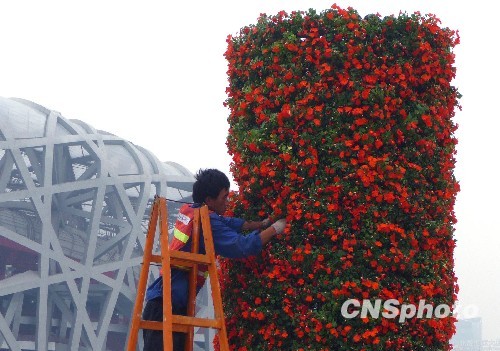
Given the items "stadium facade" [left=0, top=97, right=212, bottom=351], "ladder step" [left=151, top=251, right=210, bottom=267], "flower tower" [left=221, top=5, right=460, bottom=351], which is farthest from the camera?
"stadium facade" [left=0, top=97, right=212, bottom=351]

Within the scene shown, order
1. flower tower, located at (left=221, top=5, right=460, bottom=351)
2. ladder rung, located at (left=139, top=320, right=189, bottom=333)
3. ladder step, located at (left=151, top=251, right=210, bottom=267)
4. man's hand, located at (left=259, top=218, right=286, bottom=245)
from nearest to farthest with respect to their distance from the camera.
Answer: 1. ladder step, located at (left=151, top=251, right=210, bottom=267)
2. ladder rung, located at (left=139, top=320, right=189, bottom=333)
3. man's hand, located at (left=259, top=218, right=286, bottom=245)
4. flower tower, located at (left=221, top=5, right=460, bottom=351)

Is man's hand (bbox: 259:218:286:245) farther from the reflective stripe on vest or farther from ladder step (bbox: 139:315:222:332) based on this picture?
ladder step (bbox: 139:315:222:332)

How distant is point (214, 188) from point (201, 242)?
1.67 ft

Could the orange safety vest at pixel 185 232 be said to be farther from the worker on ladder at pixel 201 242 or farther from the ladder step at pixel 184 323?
the ladder step at pixel 184 323

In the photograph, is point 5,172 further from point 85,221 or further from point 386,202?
point 386,202

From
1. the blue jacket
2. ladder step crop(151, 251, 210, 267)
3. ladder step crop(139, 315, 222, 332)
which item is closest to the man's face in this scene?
the blue jacket

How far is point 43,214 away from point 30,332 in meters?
15.8

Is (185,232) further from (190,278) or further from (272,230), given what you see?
(272,230)

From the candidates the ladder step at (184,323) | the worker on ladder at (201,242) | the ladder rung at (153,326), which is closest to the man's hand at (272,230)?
the worker on ladder at (201,242)

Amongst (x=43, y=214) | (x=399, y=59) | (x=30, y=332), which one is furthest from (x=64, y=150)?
(x=399, y=59)

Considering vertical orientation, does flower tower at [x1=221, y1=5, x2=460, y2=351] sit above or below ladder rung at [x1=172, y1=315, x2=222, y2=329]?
above

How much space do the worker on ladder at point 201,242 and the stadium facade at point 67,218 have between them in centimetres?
3583

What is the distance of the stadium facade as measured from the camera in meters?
42.4

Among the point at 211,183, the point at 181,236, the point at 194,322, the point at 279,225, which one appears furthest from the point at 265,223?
the point at 194,322
